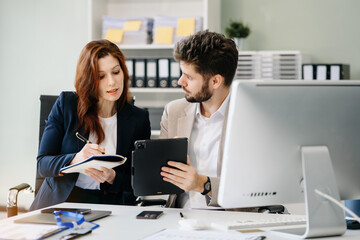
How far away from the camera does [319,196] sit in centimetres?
122

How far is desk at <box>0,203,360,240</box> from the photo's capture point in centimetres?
128

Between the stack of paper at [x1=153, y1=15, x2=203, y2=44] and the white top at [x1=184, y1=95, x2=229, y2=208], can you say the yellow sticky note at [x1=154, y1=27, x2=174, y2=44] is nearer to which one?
the stack of paper at [x1=153, y1=15, x2=203, y2=44]

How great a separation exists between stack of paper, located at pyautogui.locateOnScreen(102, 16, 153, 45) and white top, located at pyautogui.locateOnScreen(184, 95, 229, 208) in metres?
1.32

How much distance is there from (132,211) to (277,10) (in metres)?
2.33

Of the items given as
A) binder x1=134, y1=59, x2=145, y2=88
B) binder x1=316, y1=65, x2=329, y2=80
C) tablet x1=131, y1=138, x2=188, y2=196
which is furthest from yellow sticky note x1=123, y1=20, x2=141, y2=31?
tablet x1=131, y1=138, x2=188, y2=196

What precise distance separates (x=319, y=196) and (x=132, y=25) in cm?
228

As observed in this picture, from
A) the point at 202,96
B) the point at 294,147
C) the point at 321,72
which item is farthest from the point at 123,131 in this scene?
the point at 321,72

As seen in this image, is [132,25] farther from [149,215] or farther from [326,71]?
[149,215]

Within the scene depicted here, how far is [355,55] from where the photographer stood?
3.30 meters

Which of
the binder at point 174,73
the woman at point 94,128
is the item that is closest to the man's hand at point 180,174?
the woman at point 94,128

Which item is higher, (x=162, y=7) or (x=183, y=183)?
(x=162, y=7)

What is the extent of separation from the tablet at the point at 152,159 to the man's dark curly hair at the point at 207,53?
1.61ft

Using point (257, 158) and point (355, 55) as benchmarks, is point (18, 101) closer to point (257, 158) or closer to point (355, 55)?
point (355, 55)

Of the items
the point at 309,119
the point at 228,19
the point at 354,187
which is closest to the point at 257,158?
the point at 309,119
